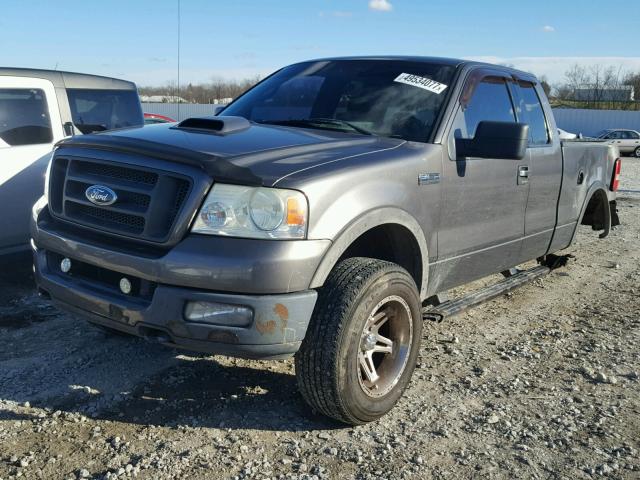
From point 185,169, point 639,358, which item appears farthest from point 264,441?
point 639,358

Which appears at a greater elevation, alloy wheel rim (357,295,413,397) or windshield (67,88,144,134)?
windshield (67,88,144,134)

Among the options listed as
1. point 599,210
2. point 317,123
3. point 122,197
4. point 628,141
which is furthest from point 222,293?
point 628,141

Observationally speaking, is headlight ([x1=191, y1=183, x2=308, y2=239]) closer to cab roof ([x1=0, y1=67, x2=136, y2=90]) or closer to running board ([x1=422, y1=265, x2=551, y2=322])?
running board ([x1=422, y1=265, x2=551, y2=322])

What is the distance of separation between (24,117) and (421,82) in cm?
381

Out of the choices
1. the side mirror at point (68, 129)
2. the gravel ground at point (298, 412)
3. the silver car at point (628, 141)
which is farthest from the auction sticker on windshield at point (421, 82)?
the silver car at point (628, 141)

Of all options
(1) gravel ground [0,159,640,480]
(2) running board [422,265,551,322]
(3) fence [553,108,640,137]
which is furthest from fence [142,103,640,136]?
(1) gravel ground [0,159,640,480]

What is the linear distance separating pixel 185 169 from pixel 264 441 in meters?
1.38

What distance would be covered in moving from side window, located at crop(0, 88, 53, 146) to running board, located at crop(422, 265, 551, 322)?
397cm

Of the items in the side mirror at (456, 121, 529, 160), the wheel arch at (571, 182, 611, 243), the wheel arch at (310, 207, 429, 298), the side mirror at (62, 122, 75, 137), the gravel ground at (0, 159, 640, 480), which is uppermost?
the side mirror at (456, 121, 529, 160)

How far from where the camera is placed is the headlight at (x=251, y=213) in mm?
2850

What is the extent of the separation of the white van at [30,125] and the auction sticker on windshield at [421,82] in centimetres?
351

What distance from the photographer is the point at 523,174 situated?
4.62 m

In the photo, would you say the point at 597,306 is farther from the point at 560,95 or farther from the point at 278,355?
the point at 560,95

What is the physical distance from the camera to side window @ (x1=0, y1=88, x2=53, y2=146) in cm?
576
